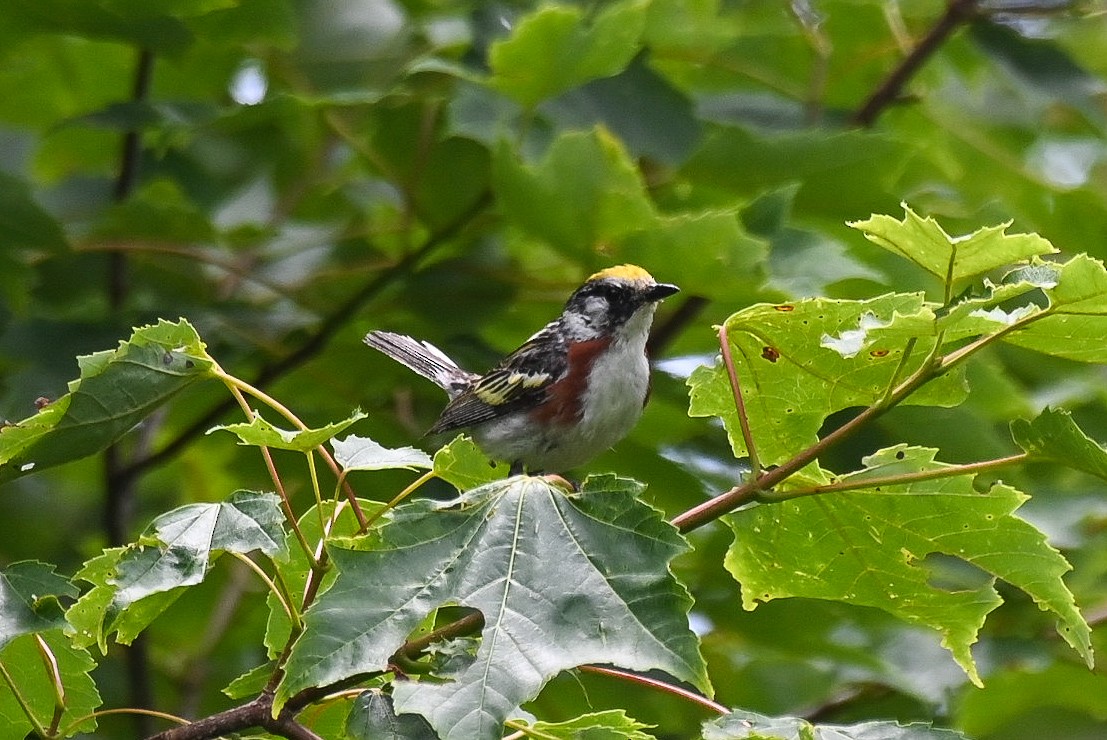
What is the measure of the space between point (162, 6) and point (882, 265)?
8.08ft

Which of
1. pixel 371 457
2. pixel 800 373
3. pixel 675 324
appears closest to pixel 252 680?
pixel 371 457

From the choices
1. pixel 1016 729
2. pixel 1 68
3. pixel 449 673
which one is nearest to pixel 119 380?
pixel 449 673

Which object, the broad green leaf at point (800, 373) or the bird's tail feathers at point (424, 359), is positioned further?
the bird's tail feathers at point (424, 359)

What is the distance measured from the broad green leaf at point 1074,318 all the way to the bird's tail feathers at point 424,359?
97.5 inches

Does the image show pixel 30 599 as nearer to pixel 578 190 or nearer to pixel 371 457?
pixel 371 457

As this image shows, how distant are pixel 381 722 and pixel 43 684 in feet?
2.69

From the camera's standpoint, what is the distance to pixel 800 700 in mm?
5152

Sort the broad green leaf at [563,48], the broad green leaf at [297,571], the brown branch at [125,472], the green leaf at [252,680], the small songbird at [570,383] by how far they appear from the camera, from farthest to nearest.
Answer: the brown branch at [125,472], the small songbird at [570,383], the broad green leaf at [563,48], the broad green leaf at [297,571], the green leaf at [252,680]

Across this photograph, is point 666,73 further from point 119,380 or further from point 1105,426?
point 119,380

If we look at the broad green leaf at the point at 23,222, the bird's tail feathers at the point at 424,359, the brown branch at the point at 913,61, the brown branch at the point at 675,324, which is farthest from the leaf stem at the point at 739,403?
the brown branch at the point at 913,61

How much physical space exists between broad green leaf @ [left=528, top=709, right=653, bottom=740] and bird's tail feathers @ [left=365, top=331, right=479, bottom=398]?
7.66 ft

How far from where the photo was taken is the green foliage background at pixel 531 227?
4.12 metres

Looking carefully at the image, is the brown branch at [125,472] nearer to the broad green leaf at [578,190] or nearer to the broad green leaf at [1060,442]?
the broad green leaf at [578,190]

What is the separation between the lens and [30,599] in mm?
2342
